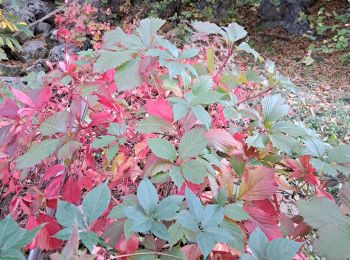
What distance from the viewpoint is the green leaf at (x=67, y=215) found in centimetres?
51

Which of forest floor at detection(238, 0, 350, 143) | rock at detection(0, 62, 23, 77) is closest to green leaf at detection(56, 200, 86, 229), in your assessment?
forest floor at detection(238, 0, 350, 143)

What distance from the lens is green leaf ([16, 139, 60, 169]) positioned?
626 mm

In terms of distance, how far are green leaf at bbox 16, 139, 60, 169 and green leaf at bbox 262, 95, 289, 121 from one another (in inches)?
→ 18.4

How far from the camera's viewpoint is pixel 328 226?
0.51 m

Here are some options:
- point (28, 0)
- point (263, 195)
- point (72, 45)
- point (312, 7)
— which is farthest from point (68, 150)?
point (28, 0)

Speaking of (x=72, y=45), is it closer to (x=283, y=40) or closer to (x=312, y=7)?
(x=283, y=40)

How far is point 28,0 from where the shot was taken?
6781mm

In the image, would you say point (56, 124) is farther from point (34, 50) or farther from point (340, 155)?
point (34, 50)

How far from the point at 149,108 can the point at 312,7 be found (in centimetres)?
609

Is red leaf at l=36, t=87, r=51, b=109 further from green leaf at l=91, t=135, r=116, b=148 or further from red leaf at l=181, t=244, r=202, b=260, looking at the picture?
red leaf at l=181, t=244, r=202, b=260

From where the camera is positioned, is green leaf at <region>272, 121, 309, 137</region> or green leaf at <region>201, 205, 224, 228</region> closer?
green leaf at <region>201, 205, 224, 228</region>

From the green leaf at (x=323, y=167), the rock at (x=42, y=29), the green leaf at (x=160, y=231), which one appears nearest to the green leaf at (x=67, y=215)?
the green leaf at (x=160, y=231)

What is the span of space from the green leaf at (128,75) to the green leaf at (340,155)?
44cm

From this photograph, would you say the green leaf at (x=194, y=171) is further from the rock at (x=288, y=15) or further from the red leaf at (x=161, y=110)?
the rock at (x=288, y=15)
